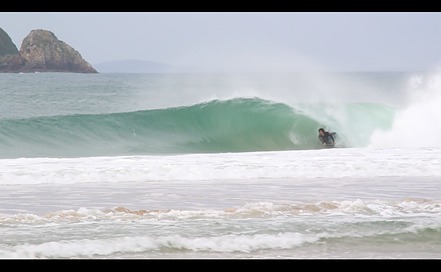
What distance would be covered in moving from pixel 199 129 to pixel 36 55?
71.6 m

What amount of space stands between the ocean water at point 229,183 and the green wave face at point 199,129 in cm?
5

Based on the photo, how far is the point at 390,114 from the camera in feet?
72.4

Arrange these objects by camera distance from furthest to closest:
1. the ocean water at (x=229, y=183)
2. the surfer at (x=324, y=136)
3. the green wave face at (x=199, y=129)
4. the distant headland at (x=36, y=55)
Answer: the distant headland at (x=36, y=55), the green wave face at (x=199, y=129), the surfer at (x=324, y=136), the ocean water at (x=229, y=183)

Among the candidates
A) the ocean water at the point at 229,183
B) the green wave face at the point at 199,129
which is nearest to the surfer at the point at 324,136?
the green wave face at the point at 199,129

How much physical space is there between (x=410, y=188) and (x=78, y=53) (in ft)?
287

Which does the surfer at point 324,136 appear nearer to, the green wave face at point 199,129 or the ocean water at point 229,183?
the green wave face at point 199,129

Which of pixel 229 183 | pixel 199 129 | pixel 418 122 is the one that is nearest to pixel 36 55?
pixel 199 129

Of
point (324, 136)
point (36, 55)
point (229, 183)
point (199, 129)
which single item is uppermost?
point (36, 55)

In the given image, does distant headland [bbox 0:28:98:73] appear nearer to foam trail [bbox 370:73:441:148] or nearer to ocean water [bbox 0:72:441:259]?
ocean water [bbox 0:72:441:259]

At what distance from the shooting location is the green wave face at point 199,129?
18.5m

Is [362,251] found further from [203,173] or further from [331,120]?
[331,120]

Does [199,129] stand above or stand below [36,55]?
below

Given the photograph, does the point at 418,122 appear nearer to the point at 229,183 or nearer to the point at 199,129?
the point at 199,129

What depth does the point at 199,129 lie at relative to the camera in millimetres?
20750
